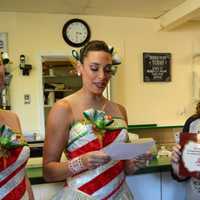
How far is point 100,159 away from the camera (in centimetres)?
117

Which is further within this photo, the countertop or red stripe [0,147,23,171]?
the countertop

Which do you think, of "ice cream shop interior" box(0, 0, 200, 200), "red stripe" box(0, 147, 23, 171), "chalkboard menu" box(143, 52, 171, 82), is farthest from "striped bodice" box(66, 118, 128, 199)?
"chalkboard menu" box(143, 52, 171, 82)

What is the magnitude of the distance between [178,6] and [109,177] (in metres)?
3.12

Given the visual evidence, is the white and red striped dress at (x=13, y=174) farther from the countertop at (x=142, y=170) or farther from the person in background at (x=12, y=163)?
the countertop at (x=142, y=170)

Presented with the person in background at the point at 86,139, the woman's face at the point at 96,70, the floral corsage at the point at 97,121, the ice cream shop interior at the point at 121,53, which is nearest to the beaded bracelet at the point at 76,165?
the person in background at the point at 86,139

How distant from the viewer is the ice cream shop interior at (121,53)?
386cm

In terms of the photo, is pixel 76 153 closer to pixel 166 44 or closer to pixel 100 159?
pixel 100 159

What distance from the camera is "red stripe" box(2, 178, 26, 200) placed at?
44.4 inches

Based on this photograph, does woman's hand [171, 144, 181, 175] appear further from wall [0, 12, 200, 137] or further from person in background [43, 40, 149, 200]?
wall [0, 12, 200, 137]

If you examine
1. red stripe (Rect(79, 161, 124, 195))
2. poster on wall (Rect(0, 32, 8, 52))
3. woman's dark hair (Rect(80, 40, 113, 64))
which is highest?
poster on wall (Rect(0, 32, 8, 52))

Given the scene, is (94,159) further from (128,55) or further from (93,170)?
(128,55)

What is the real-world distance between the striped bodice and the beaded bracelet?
44mm

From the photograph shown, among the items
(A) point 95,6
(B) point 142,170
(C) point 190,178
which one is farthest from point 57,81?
(C) point 190,178

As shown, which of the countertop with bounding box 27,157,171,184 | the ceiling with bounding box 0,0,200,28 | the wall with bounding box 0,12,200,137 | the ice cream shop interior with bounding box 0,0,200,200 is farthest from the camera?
the wall with bounding box 0,12,200,137
